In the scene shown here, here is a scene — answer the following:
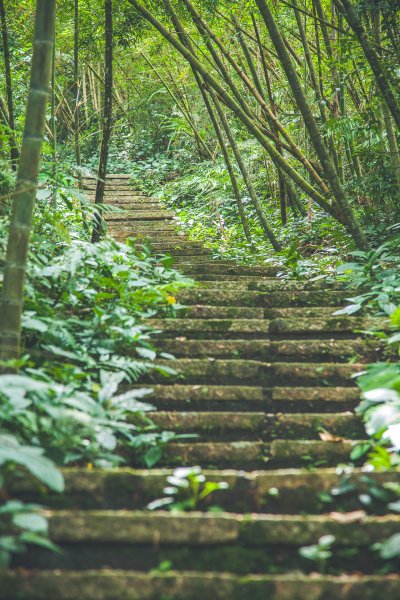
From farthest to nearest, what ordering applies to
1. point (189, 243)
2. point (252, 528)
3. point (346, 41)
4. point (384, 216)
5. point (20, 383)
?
point (189, 243) < point (384, 216) < point (346, 41) < point (20, 383) < point (252, 528)

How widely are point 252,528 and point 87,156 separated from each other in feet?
44.3

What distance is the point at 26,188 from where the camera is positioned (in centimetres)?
221

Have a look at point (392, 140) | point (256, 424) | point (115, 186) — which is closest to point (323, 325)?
point (256, 424)

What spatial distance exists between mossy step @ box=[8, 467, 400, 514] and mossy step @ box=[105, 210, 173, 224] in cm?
637

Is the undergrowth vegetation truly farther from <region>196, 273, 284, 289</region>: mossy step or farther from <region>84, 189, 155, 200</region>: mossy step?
<region>84, 189, 155, 200</region>: mossy step

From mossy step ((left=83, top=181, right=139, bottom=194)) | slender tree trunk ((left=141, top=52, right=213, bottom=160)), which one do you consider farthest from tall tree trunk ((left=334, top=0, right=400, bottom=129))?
mossy step ((left=83, top=181, right=139, bottom=194))

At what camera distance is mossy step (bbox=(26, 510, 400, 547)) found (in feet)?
5.47

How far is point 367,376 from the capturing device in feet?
8.98

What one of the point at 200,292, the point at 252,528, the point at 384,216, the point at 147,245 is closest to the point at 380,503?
the point at 252,528

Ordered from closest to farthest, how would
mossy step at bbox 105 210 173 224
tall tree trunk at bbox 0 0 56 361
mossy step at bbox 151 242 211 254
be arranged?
tall tree trunk at bbox 0 0 56 361, mossy step at bbox 151 242 211 254, mossy step at bbox 105 210 173 224

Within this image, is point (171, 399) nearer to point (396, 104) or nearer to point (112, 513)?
point (112, 513)

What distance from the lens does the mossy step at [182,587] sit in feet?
4.87

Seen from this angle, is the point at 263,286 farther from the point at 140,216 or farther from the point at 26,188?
the point at 140,216

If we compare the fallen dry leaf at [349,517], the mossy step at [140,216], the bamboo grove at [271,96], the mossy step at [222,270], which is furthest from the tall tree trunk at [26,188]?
the mossy step at [140,216]
